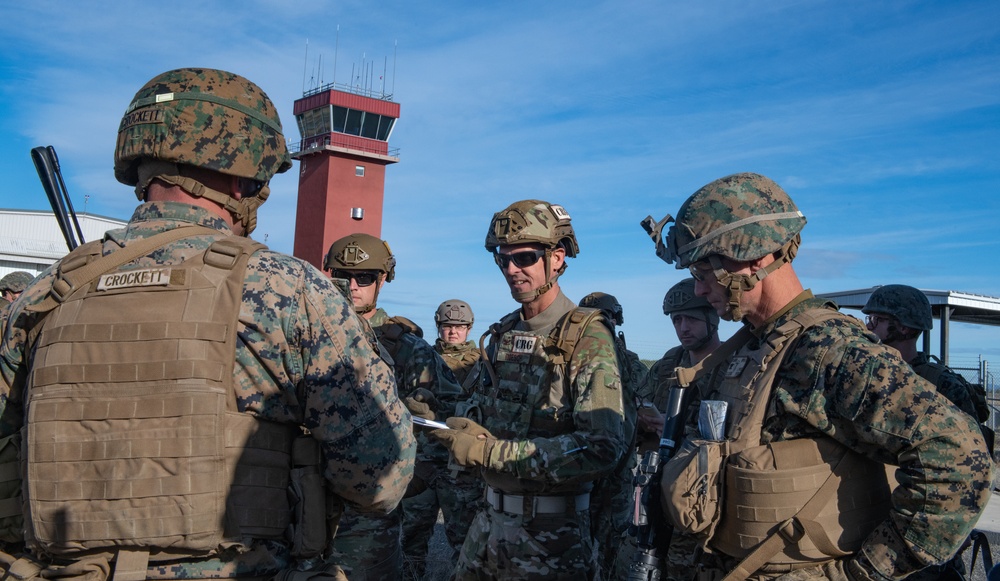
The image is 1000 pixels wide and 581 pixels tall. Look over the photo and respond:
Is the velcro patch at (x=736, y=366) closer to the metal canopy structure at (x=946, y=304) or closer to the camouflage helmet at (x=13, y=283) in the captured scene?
the camouflage helmet at (x=13, y=283)

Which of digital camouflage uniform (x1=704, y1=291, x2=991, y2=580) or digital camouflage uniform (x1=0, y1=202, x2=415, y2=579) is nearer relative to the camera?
digital camouflage uniform (x1=0, y1=202, x2=415, y2=579)

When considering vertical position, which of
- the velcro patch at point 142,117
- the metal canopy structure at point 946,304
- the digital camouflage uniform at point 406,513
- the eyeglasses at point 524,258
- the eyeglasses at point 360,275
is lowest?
the digital camouflage uniform at point 406,513

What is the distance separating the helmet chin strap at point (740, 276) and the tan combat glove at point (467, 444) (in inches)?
62.0

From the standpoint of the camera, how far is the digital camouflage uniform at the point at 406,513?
5.56 meters

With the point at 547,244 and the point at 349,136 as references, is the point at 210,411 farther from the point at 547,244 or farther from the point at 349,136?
the point at 349,136

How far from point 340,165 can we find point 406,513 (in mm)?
46434

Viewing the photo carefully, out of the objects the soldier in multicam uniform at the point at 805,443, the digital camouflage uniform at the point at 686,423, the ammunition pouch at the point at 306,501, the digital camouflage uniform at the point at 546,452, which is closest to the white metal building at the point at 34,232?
the digital camouflage uniform at the point at 686,423

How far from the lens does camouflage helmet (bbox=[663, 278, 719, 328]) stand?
23.2 ft

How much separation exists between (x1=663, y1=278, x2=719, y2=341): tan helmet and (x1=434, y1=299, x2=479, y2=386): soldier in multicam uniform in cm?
426

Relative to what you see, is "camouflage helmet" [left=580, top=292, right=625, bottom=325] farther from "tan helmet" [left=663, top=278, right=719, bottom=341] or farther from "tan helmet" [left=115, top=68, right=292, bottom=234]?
"tan helmet" [left=115, top=68, right=292, bottom=234]

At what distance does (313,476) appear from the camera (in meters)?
2.78

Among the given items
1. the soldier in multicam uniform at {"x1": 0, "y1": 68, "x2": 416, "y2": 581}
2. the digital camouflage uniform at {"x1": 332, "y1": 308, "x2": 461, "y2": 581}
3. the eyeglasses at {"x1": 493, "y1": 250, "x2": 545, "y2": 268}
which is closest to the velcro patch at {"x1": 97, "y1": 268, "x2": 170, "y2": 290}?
the soldier in multicam uniform at {"x1": 0, "y1": 68, "x2": 416, "y2": 581}

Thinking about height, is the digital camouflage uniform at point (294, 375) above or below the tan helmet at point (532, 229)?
below

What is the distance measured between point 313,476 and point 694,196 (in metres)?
2.17
